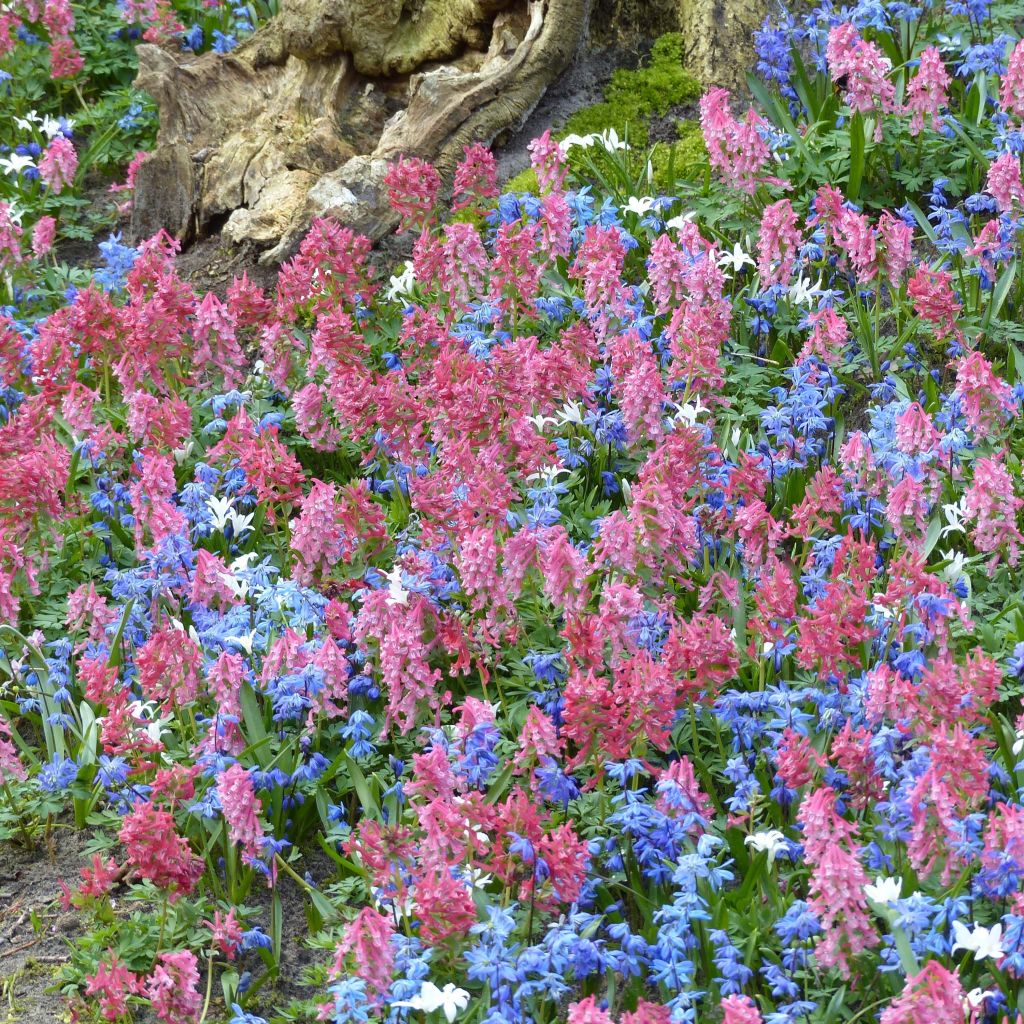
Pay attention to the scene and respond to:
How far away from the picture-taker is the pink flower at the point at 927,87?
6.57m

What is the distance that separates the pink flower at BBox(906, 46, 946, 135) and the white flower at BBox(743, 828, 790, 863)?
3945mm

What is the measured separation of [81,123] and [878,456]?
6.20 metres

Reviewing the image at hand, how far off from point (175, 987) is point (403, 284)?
147 inches

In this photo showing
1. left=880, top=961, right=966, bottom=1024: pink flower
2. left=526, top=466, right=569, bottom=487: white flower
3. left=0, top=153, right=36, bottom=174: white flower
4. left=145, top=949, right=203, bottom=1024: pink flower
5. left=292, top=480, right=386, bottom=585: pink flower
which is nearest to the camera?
left=880, top=961, right=966, bottom=1024: pink flower

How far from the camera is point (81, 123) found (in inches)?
366

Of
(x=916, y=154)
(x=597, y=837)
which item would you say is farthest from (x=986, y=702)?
(x=916, y=154)

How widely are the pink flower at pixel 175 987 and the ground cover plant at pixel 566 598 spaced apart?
0.07 ft

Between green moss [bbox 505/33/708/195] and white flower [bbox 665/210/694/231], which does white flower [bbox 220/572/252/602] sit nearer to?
white flower [bbox 665/210/694/231]

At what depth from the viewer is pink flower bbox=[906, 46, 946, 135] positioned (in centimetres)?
657

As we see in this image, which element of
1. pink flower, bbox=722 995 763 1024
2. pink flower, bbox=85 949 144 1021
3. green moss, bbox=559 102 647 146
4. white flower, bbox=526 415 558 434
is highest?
green moss, bbox=559 102 647 146

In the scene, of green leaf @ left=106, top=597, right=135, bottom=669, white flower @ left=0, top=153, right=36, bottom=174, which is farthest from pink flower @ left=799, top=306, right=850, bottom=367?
white flower @ left=0, top=153, right=36, bottom=174

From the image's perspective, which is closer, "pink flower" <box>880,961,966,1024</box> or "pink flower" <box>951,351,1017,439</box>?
"pink flower" <box>880,961,966,1024</box>

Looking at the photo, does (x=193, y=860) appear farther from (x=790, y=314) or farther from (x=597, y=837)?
(x=790, y=314)

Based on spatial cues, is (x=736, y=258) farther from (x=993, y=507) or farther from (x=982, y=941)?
(x=982, y=941)
